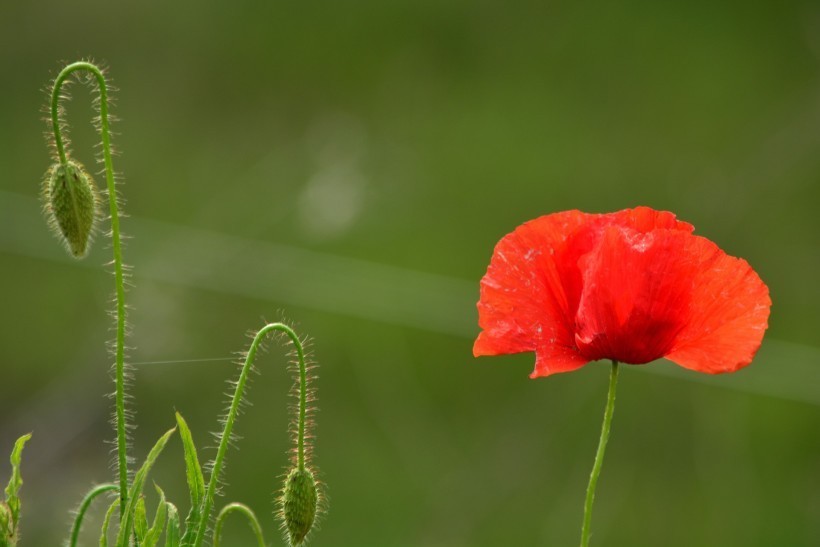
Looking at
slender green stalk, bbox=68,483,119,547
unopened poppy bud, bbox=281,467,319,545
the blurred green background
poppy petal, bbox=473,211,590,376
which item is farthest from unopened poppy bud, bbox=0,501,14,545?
the blurred green background

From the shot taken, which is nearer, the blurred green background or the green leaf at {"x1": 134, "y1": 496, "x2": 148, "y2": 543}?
the green leaf at {"x1": 134, "y1": 496, "x2": 148, "y2": 543}

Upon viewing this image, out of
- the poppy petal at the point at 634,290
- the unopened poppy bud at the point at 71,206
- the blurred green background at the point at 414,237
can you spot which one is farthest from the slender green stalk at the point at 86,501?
the blurred green background at the point at 414,237

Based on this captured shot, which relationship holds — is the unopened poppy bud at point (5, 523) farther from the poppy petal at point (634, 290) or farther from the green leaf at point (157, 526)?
the poppy petal at point (634, 290)

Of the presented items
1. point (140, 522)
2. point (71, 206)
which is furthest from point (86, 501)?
point (71, 206)

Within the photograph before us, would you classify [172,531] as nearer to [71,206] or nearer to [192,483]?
[192,483]

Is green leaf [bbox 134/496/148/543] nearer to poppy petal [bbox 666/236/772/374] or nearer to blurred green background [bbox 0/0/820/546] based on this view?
poppy petal [bbox 666/236/772/374]

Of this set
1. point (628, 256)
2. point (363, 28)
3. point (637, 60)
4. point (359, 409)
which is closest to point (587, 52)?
point (637, 60)
